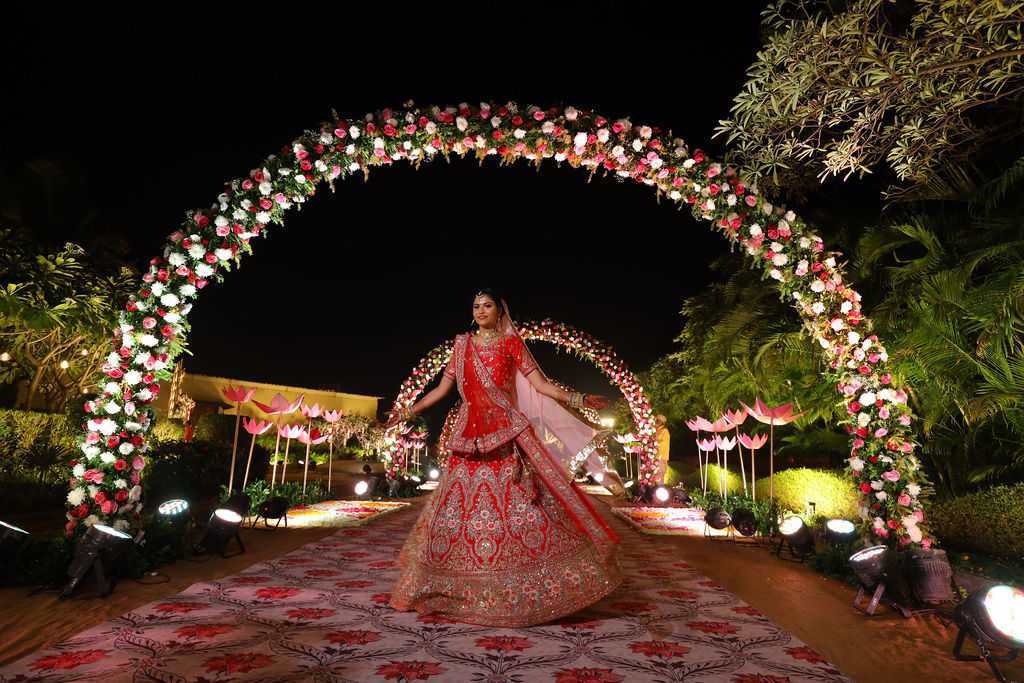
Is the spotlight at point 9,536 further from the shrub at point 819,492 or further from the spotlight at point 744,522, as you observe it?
the shrub at point 819,492

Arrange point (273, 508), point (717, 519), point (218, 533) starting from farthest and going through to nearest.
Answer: point (717, 519), point (273, 508), point (218, 533)

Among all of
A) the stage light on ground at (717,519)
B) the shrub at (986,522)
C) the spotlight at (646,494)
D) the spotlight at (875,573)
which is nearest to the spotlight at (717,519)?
the stage light on ground at (717,519)

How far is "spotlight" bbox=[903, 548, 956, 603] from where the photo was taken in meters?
3.92

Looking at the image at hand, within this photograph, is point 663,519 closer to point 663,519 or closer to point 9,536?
point 663,519

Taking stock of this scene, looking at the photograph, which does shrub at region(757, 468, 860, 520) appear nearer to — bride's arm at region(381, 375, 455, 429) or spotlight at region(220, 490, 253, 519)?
bride's arm at region(381, 375, 455, 429)

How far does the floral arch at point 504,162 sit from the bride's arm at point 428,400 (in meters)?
2.35

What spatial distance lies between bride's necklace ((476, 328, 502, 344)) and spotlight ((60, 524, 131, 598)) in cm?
310

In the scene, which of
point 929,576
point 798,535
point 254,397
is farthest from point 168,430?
point 254,397

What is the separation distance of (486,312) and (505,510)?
4.55 ft

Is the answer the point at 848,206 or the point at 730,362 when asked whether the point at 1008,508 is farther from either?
the point at 730,362

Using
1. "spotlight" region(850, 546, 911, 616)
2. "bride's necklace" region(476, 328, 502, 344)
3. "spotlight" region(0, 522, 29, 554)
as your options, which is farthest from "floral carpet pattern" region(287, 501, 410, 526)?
"spotlight" region(850, 546, 911, 616)

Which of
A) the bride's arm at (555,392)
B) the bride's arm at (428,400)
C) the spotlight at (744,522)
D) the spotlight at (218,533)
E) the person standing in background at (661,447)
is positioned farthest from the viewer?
the person standing in background at (661,447)

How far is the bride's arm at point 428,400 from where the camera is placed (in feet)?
13.5

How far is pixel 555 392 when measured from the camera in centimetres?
381
